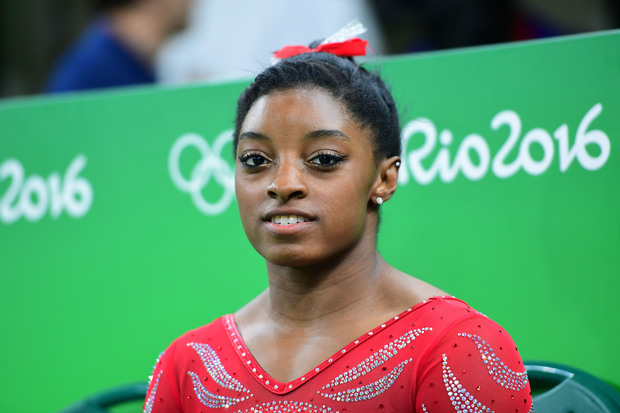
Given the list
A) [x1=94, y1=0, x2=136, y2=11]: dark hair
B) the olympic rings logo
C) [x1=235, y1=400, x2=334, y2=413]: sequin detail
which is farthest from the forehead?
[x1=94, y1=0, x2=136, y2=11]: dark hair

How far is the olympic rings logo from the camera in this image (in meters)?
2.24

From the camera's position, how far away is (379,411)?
59.2 inches

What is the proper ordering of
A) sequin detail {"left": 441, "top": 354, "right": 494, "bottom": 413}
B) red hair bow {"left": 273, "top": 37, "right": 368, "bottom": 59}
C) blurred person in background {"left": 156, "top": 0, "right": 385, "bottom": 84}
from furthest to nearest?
blurred person in background {"left": 156, "top": 0, "right": 385, "bottom": 84} < red hair bow {"left": 273, "top": 37, "right": 368, "bottom": 59} < sequin detail {"left": 441, "top": 354, "right": 494, "bottom": 413}

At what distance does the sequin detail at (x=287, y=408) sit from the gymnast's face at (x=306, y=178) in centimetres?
25

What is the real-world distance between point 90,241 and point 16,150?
393 mm

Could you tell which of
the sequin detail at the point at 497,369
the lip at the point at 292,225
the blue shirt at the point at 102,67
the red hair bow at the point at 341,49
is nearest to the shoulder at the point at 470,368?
the sequin detail at the point at 497,369

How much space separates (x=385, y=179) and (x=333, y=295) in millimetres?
243

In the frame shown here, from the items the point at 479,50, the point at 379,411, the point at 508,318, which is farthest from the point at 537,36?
the point at 379,411

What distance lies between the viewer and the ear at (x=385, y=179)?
1.63m

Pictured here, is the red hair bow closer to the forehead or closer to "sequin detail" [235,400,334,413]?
the forehead

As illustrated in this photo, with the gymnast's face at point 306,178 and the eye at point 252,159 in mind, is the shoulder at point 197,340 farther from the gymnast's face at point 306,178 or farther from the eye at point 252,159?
the eye at point 252,159

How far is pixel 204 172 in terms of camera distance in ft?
7.48

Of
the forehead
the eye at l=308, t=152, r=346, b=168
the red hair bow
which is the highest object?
the red hair bow

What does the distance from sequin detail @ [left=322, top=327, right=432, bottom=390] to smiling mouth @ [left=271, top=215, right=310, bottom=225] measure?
0.27 m
